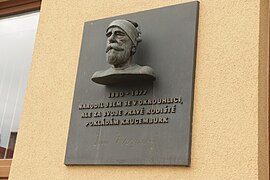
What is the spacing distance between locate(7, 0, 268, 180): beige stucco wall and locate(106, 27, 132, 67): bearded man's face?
0.41 m

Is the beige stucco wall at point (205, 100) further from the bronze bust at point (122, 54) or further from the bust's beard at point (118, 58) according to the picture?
the bust's beard at point (118, 58)

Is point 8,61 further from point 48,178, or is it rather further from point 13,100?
point 48,178

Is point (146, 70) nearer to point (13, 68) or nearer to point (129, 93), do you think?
point (129, 93)

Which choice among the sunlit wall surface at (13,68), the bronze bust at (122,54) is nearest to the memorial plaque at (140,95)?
the bronze bust at (122,54)

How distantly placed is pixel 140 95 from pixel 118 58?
0.96 ft

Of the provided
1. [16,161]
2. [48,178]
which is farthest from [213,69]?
[16,161]

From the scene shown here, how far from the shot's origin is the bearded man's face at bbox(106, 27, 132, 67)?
2.89 metres

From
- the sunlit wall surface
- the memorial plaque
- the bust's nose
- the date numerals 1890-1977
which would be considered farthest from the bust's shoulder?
the sunlit wall surface

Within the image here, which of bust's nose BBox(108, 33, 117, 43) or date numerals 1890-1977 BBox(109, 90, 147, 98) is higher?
bust's nose BBox(108, 33, 117, 43)

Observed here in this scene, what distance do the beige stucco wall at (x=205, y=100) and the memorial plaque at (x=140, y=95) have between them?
0.07 meters

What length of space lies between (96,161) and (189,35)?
3.46 feet

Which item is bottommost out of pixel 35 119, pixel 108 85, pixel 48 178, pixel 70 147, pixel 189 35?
pixel 48 178

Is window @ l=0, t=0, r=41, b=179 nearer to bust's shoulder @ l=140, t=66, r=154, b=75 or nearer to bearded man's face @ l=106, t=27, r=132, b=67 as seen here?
bearded man's face @ l=106, t=27, r=132, b=67

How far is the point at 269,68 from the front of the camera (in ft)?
8.86
